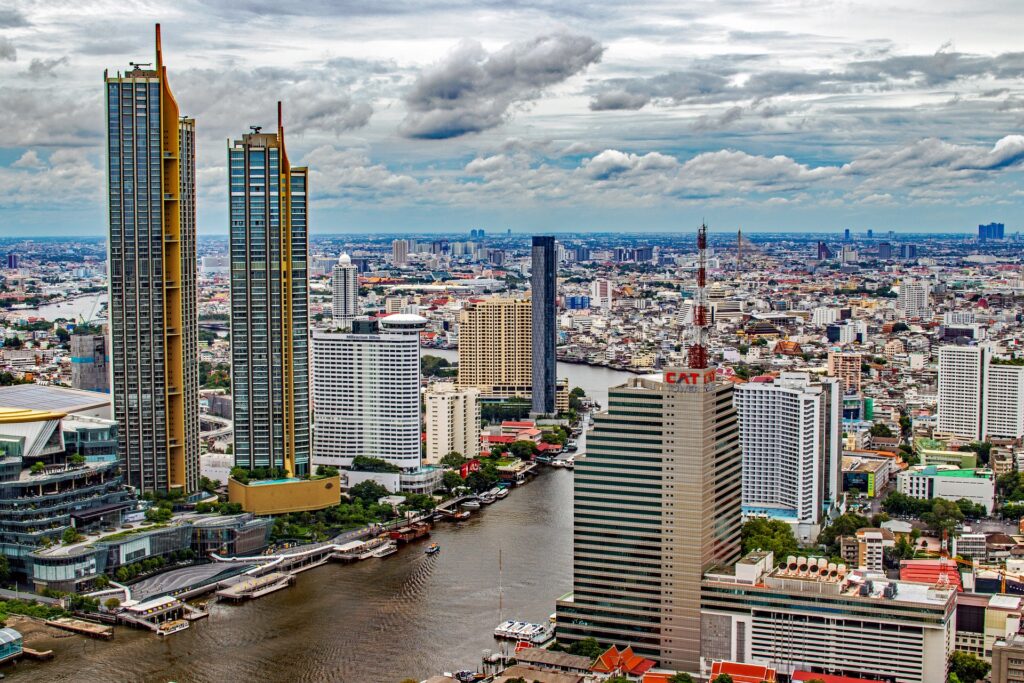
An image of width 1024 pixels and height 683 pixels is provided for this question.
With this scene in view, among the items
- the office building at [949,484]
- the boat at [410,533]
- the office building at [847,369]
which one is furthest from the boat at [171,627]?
the office building at [847,369]

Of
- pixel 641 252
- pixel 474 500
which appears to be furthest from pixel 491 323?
pixel 641 252

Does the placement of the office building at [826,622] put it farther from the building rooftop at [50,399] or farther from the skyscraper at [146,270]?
the building rooftop at [50,399]

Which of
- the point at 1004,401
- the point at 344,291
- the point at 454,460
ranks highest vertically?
the point at 344,291

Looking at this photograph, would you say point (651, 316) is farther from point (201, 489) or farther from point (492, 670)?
point (492, 670)

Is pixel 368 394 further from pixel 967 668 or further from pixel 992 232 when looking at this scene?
pixel 992 232

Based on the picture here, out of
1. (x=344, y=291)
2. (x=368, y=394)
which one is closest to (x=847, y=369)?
(x=368, y=394)

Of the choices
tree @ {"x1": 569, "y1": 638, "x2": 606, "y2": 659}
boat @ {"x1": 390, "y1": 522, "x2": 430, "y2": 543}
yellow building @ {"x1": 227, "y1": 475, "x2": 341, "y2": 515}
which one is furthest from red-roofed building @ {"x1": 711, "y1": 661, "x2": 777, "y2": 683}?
yellow building @ {"x1": 227, "y1": 475, "x2": 341, "y2": 515}
